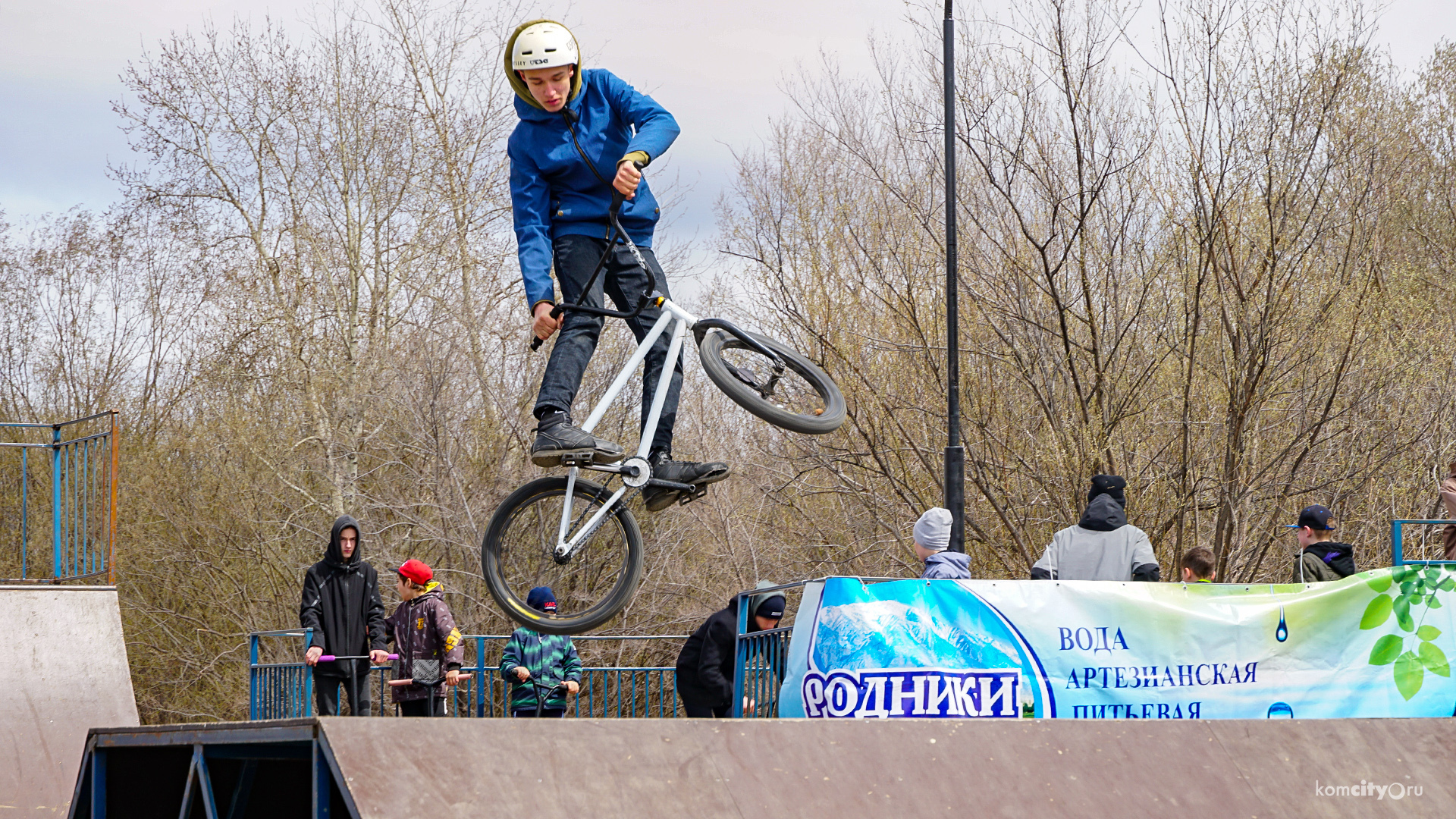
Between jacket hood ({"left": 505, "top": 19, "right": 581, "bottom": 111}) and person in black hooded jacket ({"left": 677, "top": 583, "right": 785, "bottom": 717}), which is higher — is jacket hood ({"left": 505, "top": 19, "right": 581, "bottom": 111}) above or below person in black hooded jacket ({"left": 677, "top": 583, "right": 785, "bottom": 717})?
above

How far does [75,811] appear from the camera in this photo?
16.5ft

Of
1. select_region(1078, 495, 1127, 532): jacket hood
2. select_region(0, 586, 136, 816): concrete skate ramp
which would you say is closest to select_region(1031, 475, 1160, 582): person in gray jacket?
select_region(1078, 495, 1127, 532): jacket hood

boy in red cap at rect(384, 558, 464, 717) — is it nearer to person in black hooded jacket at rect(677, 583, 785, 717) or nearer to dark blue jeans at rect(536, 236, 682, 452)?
person in black hooded jacket at rect(677, 583, 785, 717)

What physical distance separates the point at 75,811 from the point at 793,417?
132 inches

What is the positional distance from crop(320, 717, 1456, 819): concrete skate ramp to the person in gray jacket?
83.9 inches

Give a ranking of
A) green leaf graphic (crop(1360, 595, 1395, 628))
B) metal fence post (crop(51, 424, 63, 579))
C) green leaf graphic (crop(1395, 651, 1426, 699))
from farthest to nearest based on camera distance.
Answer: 1. metal fence post (crop(51, 424, 63, 579))
2. green leaf graphic (crop(1360, 595, 1395, 628))
3. green leaf graphic (crop(1395, 651, 1426, 699))

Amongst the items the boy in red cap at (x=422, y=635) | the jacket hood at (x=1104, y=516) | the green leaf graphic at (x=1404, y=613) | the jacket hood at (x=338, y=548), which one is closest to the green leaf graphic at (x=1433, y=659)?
the green leaf graphic at (x=1404, y=613)

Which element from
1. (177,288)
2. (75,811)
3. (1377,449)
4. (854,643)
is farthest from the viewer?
(177,288)

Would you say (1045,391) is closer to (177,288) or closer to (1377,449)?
(1377,449)

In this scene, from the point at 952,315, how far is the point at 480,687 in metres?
5.68

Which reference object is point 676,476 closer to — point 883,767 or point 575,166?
point 575,166

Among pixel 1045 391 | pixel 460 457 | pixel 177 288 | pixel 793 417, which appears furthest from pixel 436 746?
pixel 177 288

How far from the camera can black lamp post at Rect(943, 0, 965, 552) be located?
1165cm

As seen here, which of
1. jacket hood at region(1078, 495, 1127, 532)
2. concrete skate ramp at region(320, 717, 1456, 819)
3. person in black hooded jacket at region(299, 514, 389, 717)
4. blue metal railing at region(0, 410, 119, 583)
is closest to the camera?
concrete skate ramp at region(320, 717, 1456, 819)
